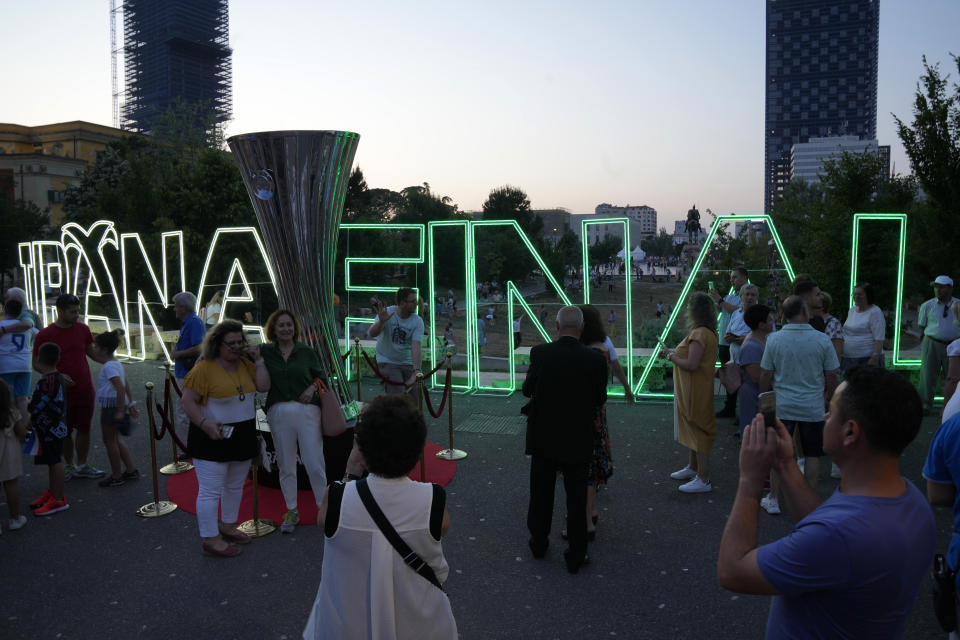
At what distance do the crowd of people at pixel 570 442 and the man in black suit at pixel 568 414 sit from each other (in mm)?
11

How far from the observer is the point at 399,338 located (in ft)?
25.0

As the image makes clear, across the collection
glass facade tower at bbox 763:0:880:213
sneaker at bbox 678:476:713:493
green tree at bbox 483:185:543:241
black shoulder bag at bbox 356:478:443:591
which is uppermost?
glass facade tower at bbox 763:0:880:213

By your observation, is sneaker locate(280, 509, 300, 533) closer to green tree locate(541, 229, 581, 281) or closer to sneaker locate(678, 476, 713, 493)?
sneaker locate(678, 476, 713, 493)

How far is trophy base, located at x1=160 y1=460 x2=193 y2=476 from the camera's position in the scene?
6.99m

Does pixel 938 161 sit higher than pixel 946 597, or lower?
higher

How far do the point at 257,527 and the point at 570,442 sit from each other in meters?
2.62

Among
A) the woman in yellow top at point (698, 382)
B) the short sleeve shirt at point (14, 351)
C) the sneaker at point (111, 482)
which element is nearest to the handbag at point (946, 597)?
the woman in yellow top at point (698, 382)

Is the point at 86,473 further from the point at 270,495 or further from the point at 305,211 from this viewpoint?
the point at 305,211

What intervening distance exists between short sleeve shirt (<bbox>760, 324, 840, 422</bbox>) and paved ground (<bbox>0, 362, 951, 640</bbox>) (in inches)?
35.1

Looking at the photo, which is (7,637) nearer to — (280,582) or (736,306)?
(280,582)

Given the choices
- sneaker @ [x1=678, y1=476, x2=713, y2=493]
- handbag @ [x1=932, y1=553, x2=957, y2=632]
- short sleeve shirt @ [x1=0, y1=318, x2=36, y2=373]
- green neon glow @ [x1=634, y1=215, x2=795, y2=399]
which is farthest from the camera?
green neon glow @ [x1=634, y1=215, x2=795, y2=399]

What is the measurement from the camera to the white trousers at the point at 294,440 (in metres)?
5.21

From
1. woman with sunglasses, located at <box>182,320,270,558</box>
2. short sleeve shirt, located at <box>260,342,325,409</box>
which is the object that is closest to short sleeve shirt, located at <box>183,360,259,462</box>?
woman with sunglasses, located at <box>182,320,270,558</box>

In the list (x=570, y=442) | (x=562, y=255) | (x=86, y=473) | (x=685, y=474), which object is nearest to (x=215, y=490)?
(x=570, y=442)
